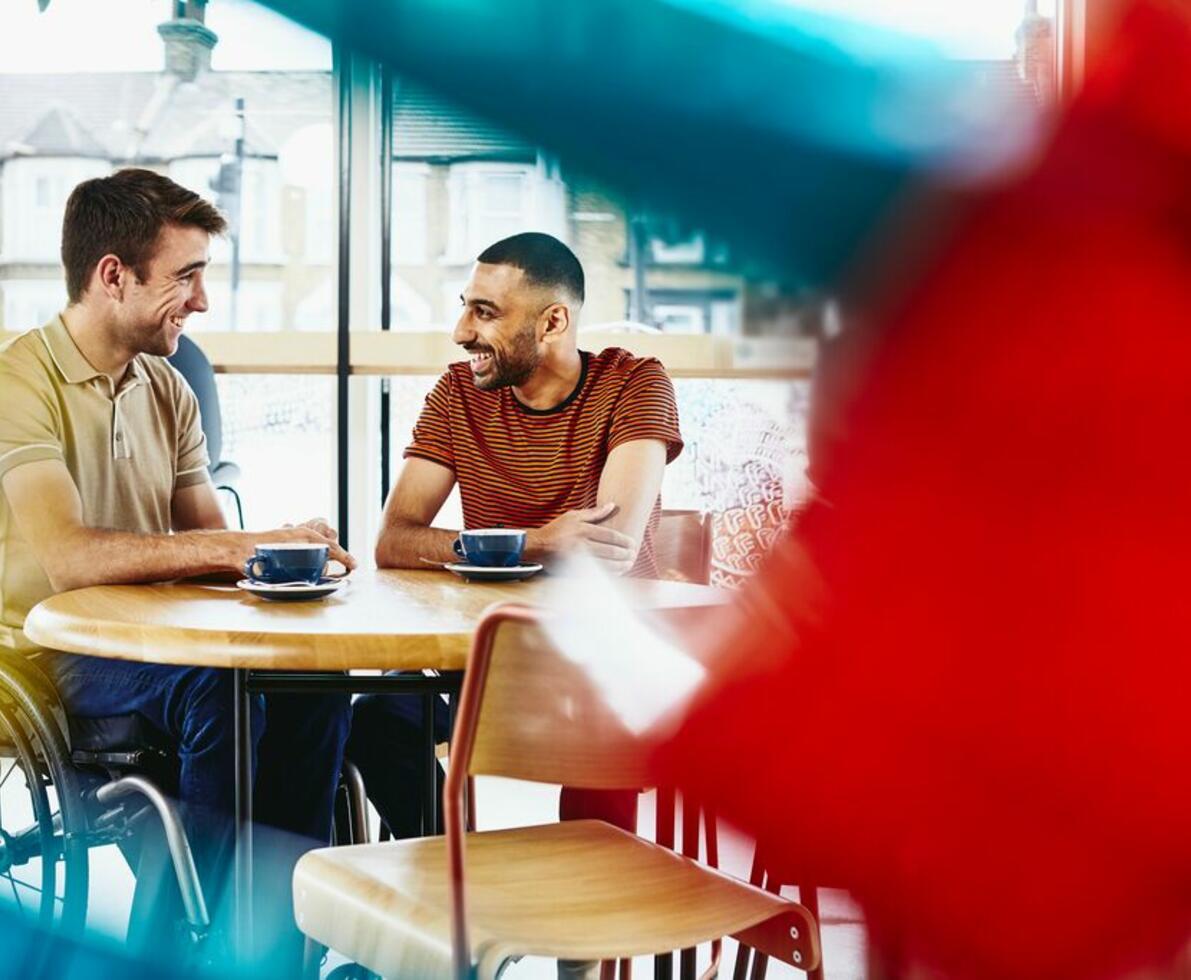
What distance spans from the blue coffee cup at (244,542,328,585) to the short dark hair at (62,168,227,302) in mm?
769

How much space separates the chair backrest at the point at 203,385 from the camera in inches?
125

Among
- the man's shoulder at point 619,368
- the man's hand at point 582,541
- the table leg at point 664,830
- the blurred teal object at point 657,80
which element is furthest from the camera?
the blurred teal object at point 657,80

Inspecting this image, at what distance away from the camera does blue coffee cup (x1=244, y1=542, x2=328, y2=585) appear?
65.9 inches

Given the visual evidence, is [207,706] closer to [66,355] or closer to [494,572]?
[494,572]

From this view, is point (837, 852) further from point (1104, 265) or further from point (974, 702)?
point (1104, 265)

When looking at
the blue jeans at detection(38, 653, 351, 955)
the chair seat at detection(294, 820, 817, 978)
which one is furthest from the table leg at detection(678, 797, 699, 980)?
the blue jeans at detection(38, 653, 351, 955)

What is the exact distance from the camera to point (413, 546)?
2184mm

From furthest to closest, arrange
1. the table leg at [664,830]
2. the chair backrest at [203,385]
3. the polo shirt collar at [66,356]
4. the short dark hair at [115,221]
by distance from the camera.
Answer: the chair backrest at [203,385] → the short dark hair at [115,221] → the polo shirt collar at [66,356] → the table leg at [664,830]

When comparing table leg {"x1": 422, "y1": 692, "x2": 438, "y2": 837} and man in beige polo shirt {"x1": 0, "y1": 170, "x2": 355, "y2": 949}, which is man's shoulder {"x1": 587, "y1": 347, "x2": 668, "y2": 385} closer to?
man in beige polo shirt {"x1": 0, "y1": 170, "x2": 355, "y2": 949}

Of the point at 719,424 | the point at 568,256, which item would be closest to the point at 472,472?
the point at 568,256

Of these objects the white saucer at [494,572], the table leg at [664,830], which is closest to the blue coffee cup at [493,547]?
the white saucer at [494,572]

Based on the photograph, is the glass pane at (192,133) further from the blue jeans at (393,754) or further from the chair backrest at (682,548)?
the blue jeans at (393,754)

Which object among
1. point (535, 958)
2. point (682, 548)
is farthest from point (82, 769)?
point (682, 548)

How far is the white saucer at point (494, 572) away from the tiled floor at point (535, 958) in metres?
0.47
